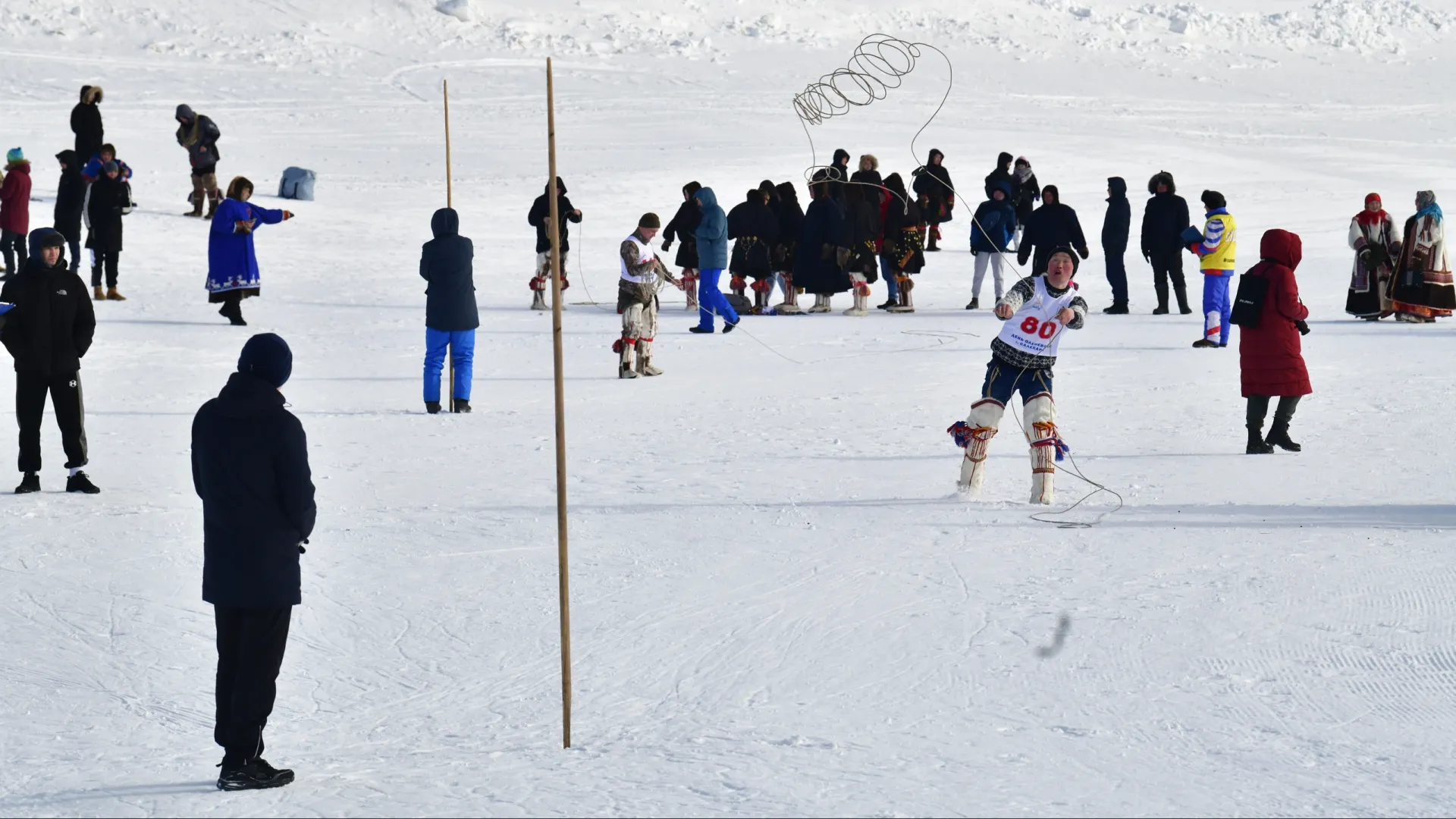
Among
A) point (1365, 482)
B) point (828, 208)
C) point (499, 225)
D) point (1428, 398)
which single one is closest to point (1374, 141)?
point (499, 225)

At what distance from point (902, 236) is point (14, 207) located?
829 cm

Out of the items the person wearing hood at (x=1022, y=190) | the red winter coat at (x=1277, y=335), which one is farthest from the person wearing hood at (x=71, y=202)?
the red winter coat at (x=1277, y=335)

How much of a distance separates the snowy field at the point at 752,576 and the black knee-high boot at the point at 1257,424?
9.2 inches

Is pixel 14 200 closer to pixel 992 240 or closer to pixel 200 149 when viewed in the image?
pixel 200 149

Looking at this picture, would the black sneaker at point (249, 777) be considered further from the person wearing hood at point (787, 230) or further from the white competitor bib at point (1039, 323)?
the person wearing hood at point (787, 230)

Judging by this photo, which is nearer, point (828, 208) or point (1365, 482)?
point (1365, 482)

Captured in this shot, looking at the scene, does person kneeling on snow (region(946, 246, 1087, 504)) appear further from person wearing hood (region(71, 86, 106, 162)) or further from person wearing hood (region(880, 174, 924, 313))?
person wearing hood (region(71, 86, 106, 162))

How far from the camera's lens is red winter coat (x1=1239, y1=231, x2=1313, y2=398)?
9547 millimetres

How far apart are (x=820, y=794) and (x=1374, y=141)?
39.8 metres

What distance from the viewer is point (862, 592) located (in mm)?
6676

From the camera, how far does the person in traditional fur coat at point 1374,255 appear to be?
49.4 ft

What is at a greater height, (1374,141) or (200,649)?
(1374,141)

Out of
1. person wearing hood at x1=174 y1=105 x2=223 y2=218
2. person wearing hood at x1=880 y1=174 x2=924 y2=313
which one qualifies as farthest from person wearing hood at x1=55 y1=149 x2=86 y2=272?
person wearing hood at x1=880 y1=174 x2=924 y2=313

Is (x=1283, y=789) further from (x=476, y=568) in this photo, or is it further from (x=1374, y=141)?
(x=1374, y=141)
